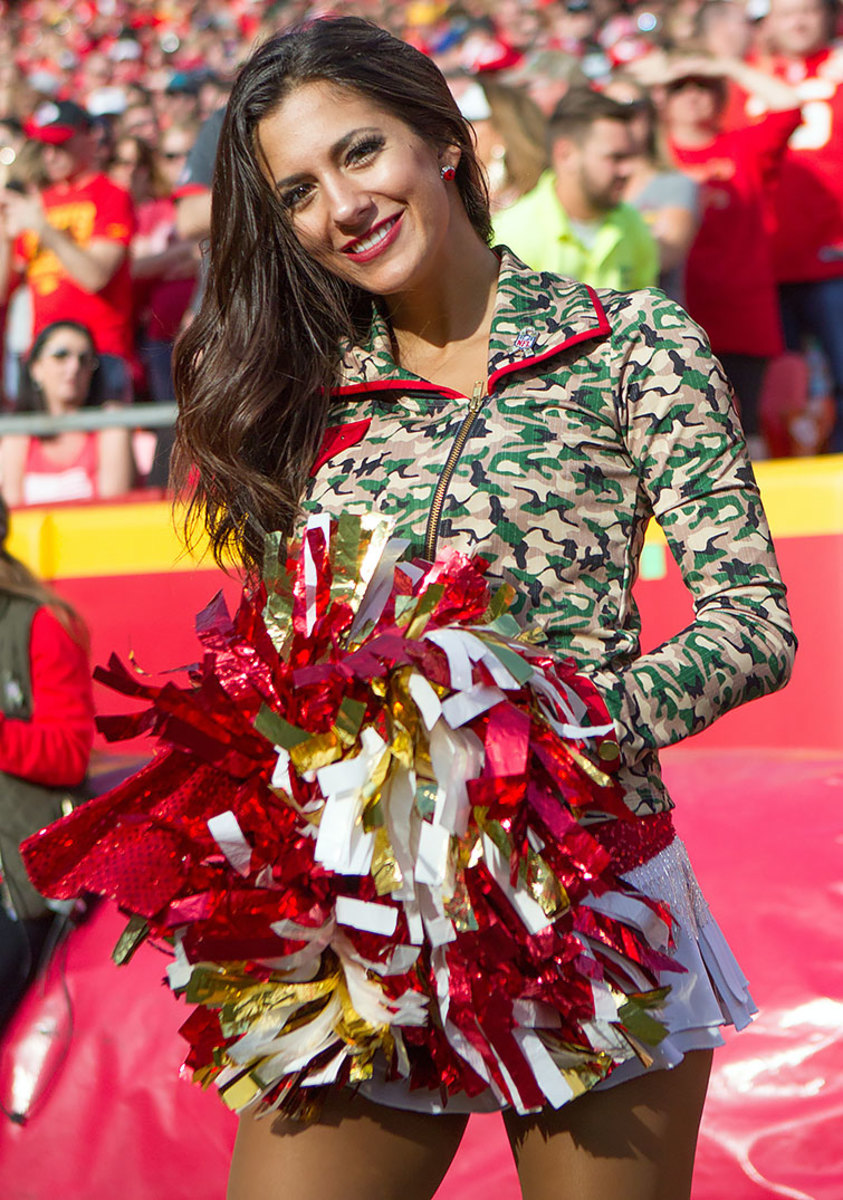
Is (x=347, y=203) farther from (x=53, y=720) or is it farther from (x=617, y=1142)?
(x=53, y=720)

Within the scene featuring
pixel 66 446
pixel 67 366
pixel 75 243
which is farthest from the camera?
pixel 75 243

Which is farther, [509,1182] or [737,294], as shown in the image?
[737,294]

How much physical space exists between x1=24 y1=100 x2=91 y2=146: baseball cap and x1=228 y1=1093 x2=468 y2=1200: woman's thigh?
14.9 ft

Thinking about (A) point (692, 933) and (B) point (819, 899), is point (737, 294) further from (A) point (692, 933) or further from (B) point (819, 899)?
(A) point (692, 933)

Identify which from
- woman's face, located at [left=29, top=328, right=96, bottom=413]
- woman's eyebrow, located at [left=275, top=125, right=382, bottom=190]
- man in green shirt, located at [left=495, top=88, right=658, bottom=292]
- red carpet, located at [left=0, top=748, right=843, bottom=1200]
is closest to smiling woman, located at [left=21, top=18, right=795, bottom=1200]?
woman's eyebrow, located at [left=275, top=125, right=382, bottom=190]

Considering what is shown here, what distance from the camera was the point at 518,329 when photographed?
1.45m

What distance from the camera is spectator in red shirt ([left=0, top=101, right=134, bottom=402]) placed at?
4918 millimetres

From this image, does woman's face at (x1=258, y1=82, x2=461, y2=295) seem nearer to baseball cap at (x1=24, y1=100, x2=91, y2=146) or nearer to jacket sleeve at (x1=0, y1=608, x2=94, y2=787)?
jacket sleeve at (x1=0, y1=608, x2=94, y2=787)

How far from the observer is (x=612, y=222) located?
168 inches

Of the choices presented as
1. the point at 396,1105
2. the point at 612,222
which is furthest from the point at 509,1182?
the point at 612,222

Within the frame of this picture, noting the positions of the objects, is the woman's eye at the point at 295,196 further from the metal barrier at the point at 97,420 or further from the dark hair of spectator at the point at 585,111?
the dark hair of spectator at the point at 585,111

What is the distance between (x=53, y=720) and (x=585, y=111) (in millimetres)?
2485

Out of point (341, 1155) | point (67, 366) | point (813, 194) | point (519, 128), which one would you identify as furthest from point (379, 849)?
point (67, 366)

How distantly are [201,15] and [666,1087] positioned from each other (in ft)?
26.3
